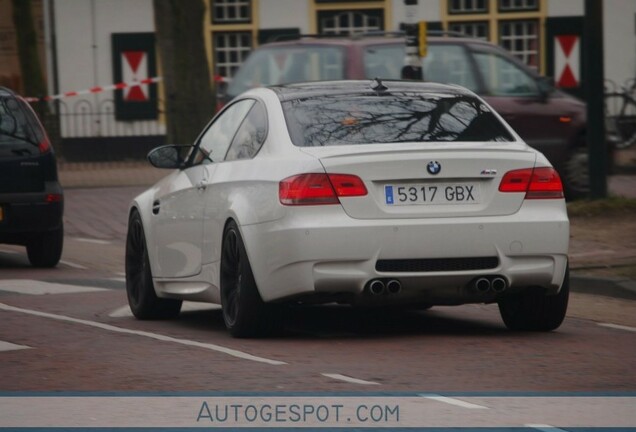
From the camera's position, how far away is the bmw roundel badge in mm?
9023

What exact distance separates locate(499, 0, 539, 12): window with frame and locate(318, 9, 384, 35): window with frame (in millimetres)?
2402

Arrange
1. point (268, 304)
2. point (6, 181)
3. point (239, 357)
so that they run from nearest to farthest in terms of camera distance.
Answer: point (239, 357) < point (268, 304) < point (6, 181)

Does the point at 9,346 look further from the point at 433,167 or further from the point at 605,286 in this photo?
the point at 605,286

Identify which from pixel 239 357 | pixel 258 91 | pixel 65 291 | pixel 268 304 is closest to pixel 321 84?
pixel 258 91

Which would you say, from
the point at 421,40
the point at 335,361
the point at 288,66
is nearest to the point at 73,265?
the point at 421,40

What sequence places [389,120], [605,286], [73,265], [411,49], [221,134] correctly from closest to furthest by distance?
[389,120], [221,134], [605,286], [73,265], [411,49]

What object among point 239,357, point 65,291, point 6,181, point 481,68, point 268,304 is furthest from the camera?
point 481,68

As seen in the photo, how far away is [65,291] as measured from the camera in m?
13.1

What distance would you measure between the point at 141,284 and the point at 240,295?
6.67ft

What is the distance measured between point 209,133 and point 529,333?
2.52 m

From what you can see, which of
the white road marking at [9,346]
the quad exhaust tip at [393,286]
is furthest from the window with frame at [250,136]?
the white road marking at [9,346]

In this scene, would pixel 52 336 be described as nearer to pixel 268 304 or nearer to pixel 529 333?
pixel 268 304

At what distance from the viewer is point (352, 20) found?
109 feet

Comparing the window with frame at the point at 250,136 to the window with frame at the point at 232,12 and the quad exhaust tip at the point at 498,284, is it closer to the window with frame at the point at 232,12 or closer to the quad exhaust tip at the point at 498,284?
the quad exhaust tip at the point at 498,284
